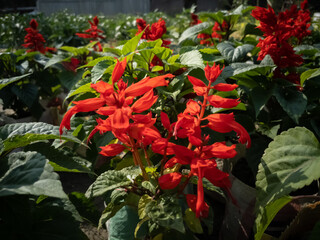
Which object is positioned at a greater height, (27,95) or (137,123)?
(137,123)

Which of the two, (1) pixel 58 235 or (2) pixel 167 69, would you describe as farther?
(2) pixel 167 69

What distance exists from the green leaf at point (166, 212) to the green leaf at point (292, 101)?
631 mm

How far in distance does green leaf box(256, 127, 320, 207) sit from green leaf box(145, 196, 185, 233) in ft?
0.79

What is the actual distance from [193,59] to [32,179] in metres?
0.64

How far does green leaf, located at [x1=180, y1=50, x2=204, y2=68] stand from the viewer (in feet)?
3.02

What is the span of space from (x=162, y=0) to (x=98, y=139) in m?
18.9

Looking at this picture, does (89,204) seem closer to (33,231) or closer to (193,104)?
(33,231)

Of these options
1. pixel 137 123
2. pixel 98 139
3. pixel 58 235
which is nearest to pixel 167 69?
pixel 98 139

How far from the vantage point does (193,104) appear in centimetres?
65

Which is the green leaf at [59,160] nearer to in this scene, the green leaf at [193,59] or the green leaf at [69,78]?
the green leaf at [193,59]

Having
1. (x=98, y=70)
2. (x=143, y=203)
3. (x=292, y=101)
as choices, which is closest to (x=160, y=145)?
(x=143, y=203)

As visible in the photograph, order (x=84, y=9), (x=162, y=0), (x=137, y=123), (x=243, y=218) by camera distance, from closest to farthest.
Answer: (x=137, y=123) → (x=243, y=218) → (x=84, y=9) → (x=162, y=0)

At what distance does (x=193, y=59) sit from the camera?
0.97 m

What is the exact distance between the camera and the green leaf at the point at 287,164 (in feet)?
2.21
